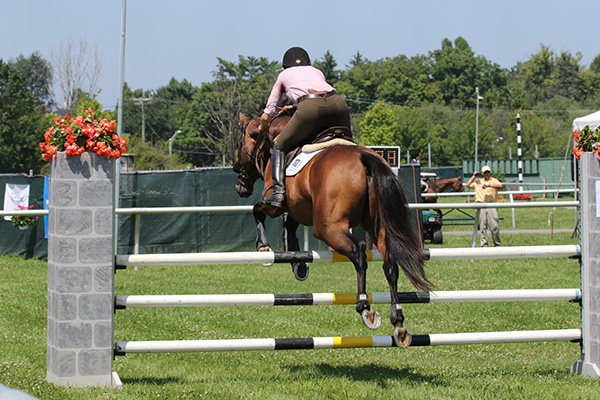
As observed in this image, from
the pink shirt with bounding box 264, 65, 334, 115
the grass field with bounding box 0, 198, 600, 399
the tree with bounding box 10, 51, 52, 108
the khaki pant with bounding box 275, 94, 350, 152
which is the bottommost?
the grass field with bounding box 0, 198, 600, 399

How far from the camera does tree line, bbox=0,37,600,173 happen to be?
6347 cm

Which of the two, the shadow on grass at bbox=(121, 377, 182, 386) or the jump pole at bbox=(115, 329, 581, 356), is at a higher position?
the jump pole at bbox=(115, 329, 581, 356)

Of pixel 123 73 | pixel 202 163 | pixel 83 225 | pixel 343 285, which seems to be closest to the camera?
pixel 83 225

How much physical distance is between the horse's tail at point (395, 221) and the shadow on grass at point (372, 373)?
36.9 inches

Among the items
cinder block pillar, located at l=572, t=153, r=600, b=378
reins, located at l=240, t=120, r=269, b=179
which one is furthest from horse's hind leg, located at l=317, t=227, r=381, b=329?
reins, located at l=240, t=120, r=269, b=179

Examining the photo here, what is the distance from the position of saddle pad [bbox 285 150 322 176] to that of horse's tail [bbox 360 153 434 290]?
807 mm

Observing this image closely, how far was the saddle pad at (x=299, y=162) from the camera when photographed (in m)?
6.22

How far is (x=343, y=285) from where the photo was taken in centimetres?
1191

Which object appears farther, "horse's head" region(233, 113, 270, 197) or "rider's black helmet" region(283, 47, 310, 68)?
"horse's head" region(233, 113, 270, 197)

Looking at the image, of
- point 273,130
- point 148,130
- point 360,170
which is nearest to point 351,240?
point 360,170

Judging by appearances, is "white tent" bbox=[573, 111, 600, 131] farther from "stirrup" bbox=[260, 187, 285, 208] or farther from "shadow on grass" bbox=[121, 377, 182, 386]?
"shadow on grass" bbox=[121, 377, 182, 386]

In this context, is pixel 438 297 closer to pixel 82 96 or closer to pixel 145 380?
pixel 145 380

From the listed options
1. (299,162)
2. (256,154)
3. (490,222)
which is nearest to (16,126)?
(490,222)

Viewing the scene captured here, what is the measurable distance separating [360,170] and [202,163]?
97.3 m
